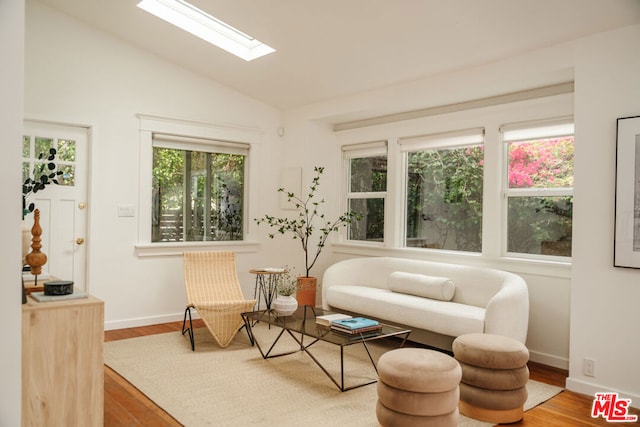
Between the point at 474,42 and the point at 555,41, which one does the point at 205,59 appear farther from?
the point at 555,41

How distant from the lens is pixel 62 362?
2254 mm

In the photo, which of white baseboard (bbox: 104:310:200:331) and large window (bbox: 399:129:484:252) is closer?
large window (bbox: 399:129:484:252)

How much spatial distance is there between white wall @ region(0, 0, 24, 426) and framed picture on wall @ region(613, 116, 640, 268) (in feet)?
10.9

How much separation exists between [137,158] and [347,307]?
2.65 meters

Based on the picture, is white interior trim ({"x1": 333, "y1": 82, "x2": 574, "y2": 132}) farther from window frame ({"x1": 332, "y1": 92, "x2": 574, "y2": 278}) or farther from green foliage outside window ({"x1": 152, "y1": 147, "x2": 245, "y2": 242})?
green foliage outside window ({"x1": 152, "y1": 147, "x2": 245, "y2": 242})

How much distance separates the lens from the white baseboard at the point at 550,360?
3867 millimetres

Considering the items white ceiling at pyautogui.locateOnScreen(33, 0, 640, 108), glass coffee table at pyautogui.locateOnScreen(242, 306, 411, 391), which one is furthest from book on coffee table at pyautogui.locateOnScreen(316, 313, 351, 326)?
white ceiling at pyautogui.locateOnScreen(33, 0, 640, 108)

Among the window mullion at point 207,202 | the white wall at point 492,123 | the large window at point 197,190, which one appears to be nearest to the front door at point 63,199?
the large window at point 197,190

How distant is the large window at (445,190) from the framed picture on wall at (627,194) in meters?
1.49

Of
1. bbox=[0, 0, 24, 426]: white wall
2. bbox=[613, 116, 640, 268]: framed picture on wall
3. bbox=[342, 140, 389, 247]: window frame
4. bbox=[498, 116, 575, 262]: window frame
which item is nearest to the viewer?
bbox=[0, 0, 24, 426]: white wall

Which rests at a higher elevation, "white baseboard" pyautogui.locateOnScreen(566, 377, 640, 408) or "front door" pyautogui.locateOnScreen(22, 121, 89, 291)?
"front door" pyautogui.locateOnScreen(22, 121, 89, 291)

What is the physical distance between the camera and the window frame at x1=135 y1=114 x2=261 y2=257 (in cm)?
511

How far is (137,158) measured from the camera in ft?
16.6

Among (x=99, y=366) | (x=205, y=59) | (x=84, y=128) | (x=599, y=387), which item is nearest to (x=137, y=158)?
(x=84, y=128)
